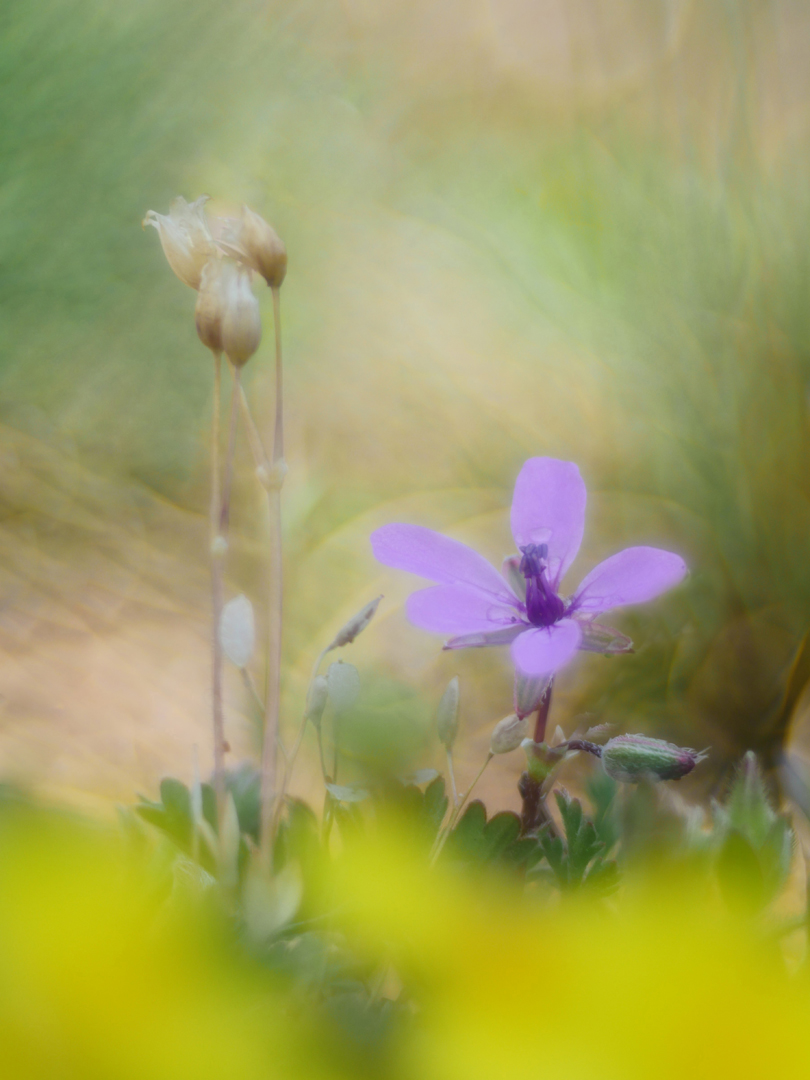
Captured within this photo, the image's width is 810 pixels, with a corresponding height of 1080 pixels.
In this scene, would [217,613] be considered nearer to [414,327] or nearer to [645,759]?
[645,759]

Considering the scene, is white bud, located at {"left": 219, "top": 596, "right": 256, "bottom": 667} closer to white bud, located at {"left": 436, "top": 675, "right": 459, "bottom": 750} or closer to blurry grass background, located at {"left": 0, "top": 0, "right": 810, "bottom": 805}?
white bud, located at {"left": 436, "top": 675, "right": 459, "bottom": 750}

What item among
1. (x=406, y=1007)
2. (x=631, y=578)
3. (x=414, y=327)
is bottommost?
(x=406, y=1007)

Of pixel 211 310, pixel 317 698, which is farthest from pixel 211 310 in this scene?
pixel 317 698

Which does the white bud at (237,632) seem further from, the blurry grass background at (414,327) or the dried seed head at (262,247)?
the blurry grass background at (414,327)

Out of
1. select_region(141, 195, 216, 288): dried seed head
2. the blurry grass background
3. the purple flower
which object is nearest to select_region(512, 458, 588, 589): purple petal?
the purple flower

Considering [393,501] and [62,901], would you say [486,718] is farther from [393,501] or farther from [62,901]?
[62,901]

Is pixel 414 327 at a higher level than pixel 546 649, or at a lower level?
higher

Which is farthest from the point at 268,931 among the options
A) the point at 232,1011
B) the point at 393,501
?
the point at 393,501
